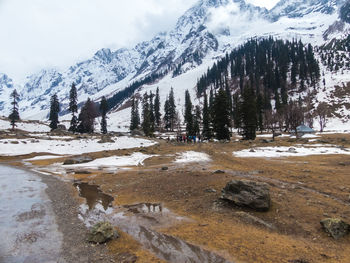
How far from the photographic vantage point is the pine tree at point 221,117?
148ft

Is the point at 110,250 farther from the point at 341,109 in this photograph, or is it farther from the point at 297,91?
the point at 297,91

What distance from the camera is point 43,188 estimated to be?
13773mm

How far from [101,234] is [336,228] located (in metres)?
7.64

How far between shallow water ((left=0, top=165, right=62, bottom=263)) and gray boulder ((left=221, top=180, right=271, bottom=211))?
6825 millimetres

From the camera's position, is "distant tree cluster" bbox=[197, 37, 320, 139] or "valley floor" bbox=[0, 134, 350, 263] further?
"distant tree cluster" bbox=[197, 37, 320, 139]

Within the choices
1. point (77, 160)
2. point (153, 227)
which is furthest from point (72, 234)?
point (77, 160)

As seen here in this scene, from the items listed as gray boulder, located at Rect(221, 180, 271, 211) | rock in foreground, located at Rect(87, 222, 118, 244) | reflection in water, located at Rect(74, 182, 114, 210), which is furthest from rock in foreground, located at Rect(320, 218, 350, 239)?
reflection in water, located at Rect(74, 182, 114, 210)

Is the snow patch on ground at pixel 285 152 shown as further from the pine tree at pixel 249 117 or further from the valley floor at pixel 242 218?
the pine tree at pixel 249 117

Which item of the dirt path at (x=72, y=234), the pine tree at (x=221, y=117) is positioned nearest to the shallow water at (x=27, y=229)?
the dirt path at (x=72, y=234)

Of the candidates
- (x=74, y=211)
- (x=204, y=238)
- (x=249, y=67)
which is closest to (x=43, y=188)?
(x=74, y=211)

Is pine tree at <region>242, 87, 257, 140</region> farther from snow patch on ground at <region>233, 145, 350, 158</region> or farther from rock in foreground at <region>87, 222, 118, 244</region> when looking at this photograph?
rock in foreground at <region>87, 222, 118, 244</region>

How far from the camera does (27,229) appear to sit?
24.3 ft

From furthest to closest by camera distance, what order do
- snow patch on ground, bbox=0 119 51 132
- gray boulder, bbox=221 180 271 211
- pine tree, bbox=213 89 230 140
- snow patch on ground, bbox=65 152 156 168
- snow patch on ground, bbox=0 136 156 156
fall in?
snow patch on ground, bbox=0 119 51 132 < pine tree, bbox=213 89 230 140 < snow patch on ground, bbox=0 136 156 156 < snow patch on ground, bbox=65 152 156 168 < gray boulder, bbox=221 180 271 211

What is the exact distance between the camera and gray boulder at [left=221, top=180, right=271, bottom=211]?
8.48 metres
